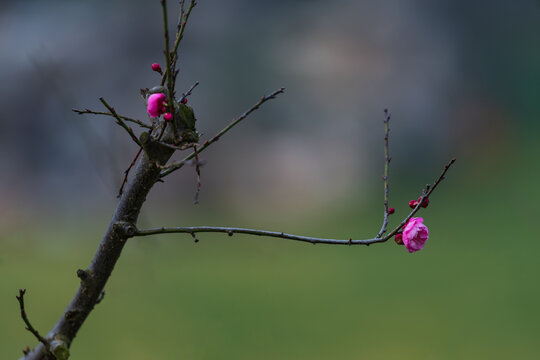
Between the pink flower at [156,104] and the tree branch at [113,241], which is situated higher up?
the pink flower at [156,104]

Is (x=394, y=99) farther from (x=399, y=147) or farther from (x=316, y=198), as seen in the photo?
(x=316, y=198)

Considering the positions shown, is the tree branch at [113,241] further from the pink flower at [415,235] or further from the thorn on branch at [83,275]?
the pink flower at [415,235]

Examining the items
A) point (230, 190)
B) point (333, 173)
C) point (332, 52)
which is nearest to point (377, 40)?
point (332, 52)

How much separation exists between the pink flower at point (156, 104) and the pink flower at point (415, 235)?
10.4 inches

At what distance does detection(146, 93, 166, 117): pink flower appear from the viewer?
481 mm

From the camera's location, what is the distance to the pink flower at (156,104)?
0.48 meters

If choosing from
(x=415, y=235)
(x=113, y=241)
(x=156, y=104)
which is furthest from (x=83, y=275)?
(x=415, y=235)

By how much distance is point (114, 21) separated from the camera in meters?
3.36

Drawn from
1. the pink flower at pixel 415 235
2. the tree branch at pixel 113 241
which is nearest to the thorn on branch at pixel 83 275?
the tree branch at pixel 113 241

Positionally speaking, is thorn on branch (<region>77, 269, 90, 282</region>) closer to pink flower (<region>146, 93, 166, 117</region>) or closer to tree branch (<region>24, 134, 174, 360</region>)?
tree branch (<region>24, 134, 174, 360</region>)

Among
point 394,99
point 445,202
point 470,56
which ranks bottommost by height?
point 445,202

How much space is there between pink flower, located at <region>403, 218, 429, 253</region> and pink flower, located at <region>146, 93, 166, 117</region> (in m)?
0.26

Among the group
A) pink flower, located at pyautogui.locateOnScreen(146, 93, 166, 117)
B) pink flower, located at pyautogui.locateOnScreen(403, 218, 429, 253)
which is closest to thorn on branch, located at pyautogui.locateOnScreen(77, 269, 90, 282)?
pink flower, located at pyautogui.locateOnScreen(146, 93, 166, 117)

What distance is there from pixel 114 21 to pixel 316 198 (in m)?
1.61
